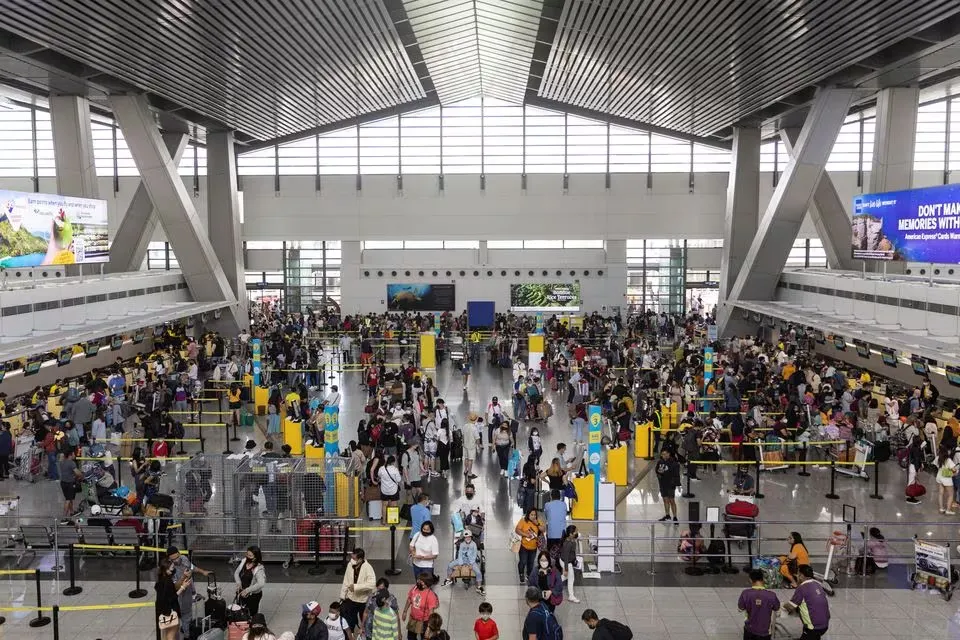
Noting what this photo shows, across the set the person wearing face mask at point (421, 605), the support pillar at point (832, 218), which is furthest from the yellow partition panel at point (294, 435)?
the support pillar at point (832, 218)

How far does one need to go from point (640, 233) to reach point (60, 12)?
28.3 meters

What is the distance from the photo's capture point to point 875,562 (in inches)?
396

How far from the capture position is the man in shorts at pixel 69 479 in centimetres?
1191

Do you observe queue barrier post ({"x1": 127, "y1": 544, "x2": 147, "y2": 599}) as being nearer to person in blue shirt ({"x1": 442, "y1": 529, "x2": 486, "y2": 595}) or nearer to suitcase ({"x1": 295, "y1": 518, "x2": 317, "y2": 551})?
suitcase ({"x1": 295, "y1": 518, "x2": 317, "y2": 551})

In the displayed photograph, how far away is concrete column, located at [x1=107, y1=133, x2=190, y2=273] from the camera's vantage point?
30.8m

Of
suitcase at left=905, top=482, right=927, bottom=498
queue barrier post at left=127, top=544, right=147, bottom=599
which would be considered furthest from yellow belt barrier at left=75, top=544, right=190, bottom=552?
suitcase at left=905, top=482, right=927, bottom=498

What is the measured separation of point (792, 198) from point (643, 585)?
65.8ft

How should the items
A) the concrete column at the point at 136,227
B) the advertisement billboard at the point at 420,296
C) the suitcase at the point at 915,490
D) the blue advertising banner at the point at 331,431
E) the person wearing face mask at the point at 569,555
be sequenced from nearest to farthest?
the person wearing face mask at the point at 569,555 → the suitcase at the point at 915,490 → the blue advertising banner at the point at 331,431 → the concrete column at the point at 136,227 → the advertisement billboard at the point at 420,296

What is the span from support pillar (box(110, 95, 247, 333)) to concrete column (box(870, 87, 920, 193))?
73.2 ft

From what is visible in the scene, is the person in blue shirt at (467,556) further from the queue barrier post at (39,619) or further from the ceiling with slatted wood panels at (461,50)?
the ceiling with slatted wood panels at (461,50)

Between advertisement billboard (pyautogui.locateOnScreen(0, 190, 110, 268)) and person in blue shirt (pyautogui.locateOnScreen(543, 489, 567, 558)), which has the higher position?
advertisement billboard (pyautogui.locateOnScreen(0, 190, 110, 268))

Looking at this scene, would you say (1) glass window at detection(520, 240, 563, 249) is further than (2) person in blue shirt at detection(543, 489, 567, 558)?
Yes

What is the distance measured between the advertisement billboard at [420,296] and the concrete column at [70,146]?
52.8 ft

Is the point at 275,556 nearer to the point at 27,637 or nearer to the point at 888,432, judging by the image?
the point at 27,637
